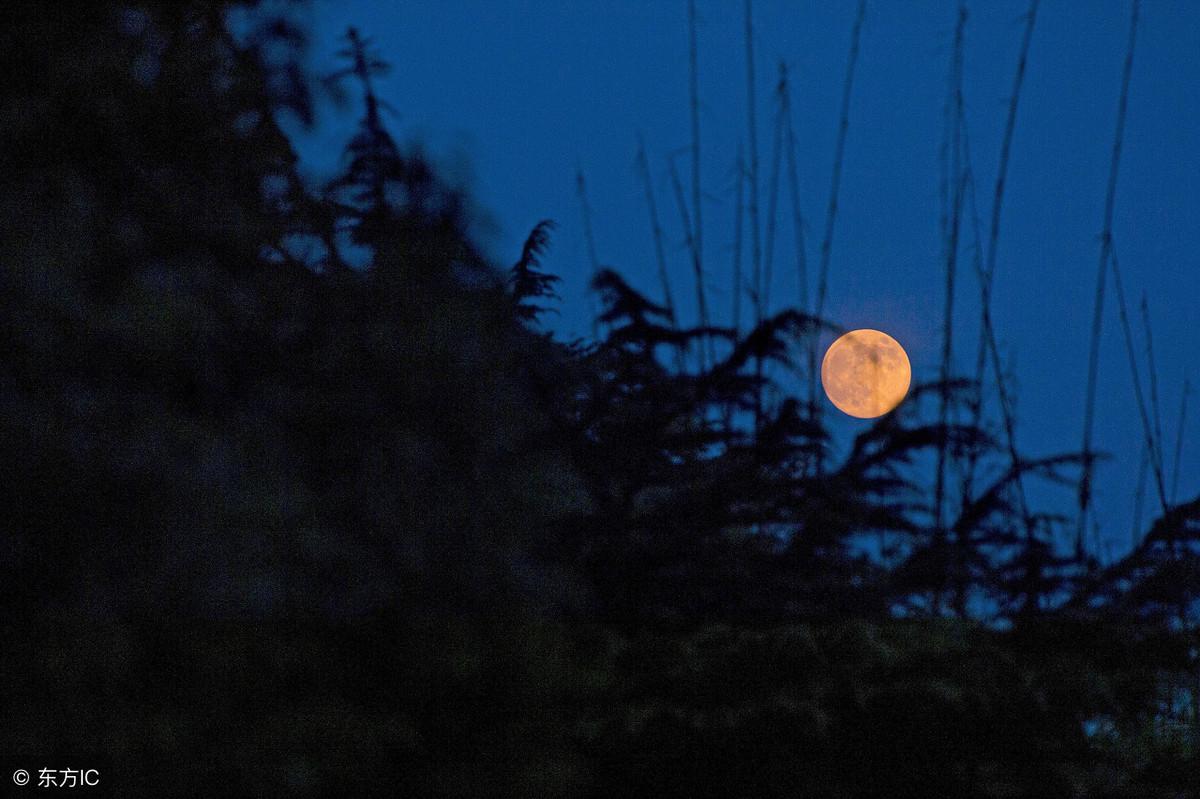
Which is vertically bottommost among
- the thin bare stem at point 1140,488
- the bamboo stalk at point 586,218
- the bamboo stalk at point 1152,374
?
the thin bare stem at point 1140,488

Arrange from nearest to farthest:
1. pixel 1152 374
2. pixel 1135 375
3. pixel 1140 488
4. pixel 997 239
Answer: pixel 997 239, pixel 1135 375, pixel 1152 374, pixel 1140 488

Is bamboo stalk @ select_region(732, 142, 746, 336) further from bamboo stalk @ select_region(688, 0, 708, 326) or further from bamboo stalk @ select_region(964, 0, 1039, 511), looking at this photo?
bamboo stalk @ select_region(964, 0, 1039, 511)

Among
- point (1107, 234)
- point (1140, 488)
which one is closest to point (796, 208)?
point (1107, 234)

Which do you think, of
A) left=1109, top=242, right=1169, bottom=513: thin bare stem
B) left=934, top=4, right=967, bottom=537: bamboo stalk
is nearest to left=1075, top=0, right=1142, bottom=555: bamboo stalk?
left=1109, top=242, right=1169, bottom=513: thin bare stem

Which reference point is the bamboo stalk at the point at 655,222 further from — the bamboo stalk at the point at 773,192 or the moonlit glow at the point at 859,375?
the moonlit glow at the point at 859,375

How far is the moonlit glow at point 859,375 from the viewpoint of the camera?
1.96m

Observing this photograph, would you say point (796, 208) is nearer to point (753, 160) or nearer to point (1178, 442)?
point (753, 160)

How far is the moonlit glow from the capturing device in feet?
6.41

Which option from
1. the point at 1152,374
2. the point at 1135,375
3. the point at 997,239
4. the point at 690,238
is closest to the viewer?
the point at 690,238

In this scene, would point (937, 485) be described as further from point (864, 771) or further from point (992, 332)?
point (864, 771)

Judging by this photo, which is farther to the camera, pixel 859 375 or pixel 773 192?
pixel 773 192

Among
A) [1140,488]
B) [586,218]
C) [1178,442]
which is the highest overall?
[586,218]

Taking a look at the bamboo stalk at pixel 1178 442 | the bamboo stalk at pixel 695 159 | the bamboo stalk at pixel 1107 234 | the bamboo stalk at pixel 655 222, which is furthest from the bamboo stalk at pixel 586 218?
the bamboo stalk at pixel 1178 442

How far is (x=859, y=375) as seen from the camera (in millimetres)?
2039
